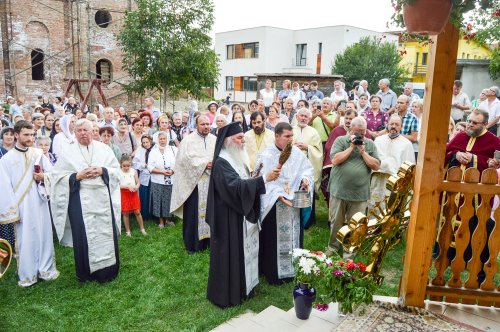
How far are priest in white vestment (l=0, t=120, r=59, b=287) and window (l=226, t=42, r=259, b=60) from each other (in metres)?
42.9

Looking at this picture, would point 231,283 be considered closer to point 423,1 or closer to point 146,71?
point 423,1

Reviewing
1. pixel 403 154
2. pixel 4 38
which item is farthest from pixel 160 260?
pixel 4 38

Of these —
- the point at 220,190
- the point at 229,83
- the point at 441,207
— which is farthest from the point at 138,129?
the point at 229,83

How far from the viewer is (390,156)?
705cm

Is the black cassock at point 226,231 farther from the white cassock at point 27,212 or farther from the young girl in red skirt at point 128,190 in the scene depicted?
the young girl in red skirt at point 128,190

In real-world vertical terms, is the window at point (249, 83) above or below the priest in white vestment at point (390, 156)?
above

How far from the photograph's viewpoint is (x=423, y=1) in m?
2.83

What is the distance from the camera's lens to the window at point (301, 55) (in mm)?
47938

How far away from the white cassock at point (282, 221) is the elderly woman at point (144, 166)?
3369 mm

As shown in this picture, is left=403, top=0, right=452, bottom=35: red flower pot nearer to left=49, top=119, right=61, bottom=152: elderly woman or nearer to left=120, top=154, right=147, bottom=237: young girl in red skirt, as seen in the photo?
left=120, top=154, right=147, bottom=237: young girl in red skirt

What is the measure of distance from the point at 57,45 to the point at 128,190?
21847mm

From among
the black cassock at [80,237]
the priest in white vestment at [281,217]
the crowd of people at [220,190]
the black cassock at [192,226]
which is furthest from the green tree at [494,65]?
the black cassock at [80,237]

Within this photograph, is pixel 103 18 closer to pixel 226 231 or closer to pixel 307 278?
pixel 226 231

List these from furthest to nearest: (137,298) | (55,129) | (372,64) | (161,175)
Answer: (372,64) → (55,129) → (161,175) → (137,298)
